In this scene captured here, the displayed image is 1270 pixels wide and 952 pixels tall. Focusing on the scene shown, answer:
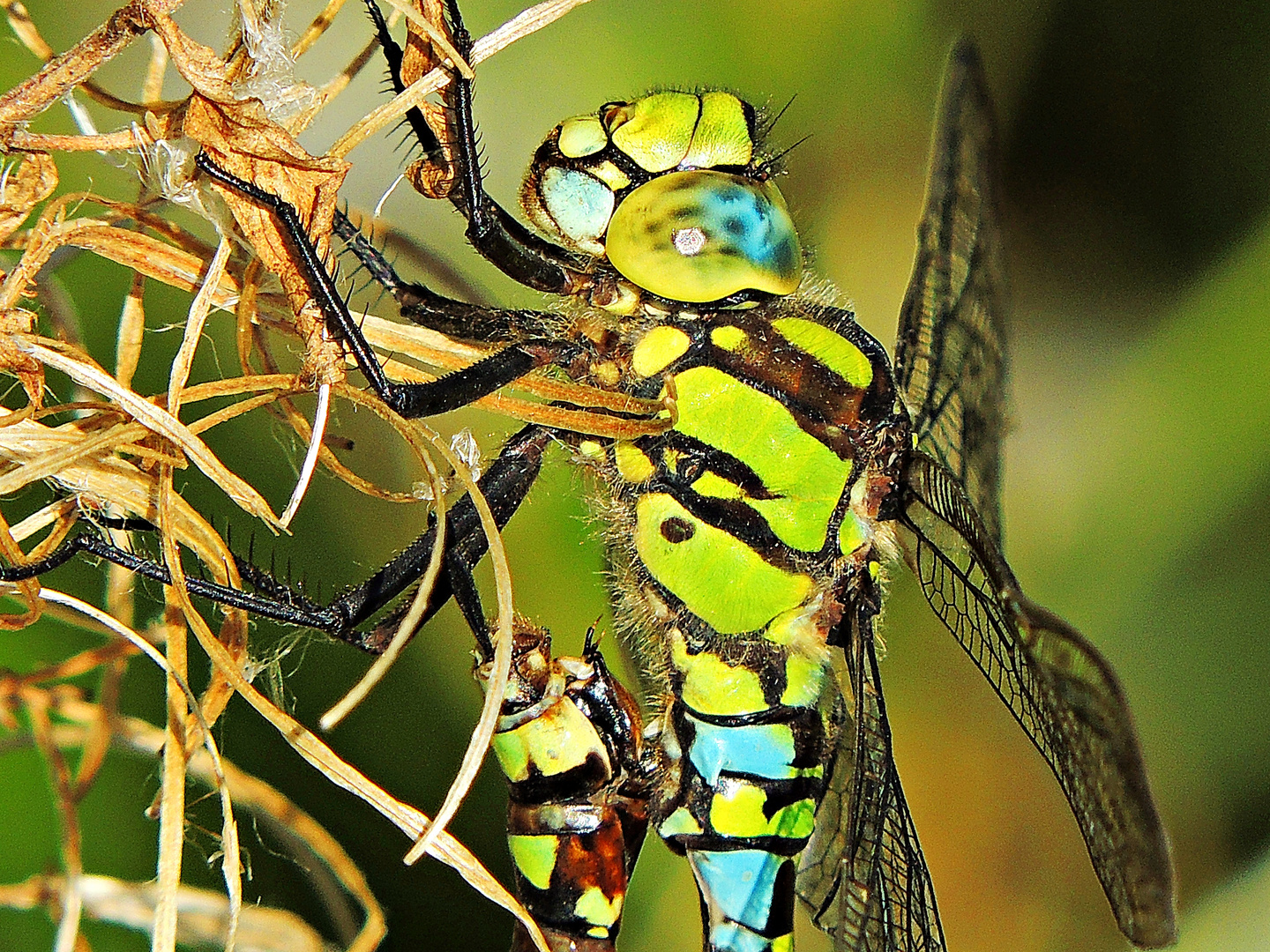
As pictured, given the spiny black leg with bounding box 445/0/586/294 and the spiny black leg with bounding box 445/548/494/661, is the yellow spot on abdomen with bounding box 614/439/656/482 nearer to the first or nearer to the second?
the spiny black leg with bounding box 445/0/586/294

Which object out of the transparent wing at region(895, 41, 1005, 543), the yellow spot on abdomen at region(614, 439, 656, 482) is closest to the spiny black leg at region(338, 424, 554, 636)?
the yellow spot on abdomen at region(614, 439, 656, 482)

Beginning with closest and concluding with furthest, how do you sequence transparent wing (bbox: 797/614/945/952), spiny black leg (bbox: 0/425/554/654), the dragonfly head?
spiny black leg (bbox: 0/425/554/654) → the dragonfly head → transparent wing (bbox: 797/614/945/952)

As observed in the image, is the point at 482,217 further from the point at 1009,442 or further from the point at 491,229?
the point at 1009,442

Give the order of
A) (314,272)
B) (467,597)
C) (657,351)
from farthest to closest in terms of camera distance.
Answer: (657,351) → (467,597) → (314,272)

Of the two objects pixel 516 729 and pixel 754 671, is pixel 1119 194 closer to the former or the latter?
pixel 754 671

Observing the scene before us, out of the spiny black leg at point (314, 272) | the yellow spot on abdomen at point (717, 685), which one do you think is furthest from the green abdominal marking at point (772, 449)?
Answer: the spiny black leg at point (314, 272)

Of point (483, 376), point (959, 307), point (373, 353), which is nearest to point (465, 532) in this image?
point (483, 376)
